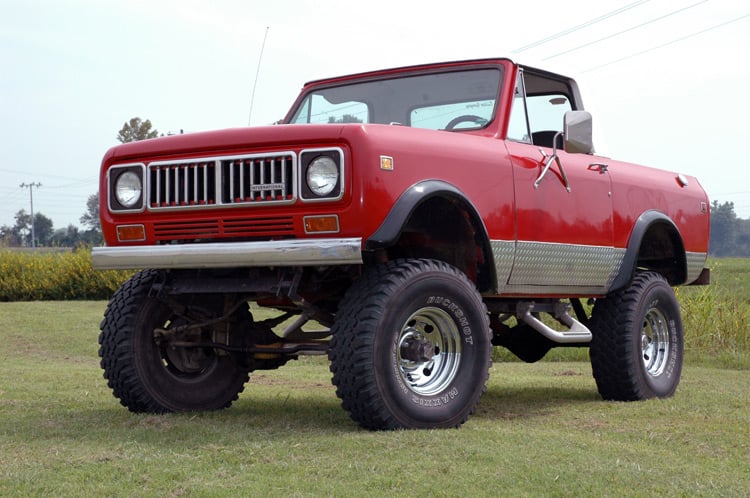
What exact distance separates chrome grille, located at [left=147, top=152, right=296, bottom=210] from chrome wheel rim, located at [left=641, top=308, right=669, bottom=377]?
363 centimetres

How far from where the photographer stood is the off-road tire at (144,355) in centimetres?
635

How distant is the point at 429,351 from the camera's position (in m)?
5.83

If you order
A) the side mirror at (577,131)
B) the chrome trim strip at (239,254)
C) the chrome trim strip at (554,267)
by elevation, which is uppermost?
the side mirror at (577,131)

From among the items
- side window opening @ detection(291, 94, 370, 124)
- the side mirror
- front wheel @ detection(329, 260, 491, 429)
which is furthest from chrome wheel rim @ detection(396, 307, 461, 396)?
side window opening @ detection(291, 94, 370, 124)

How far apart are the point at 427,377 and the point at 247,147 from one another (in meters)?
1.61

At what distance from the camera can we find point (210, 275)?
20.1 feet

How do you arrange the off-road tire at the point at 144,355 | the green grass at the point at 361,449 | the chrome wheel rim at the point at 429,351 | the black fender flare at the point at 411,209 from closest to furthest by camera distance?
the green grass at the point at 361,449
the black fender flare at the point at 411,209
the chrome wheel rim at the point at 429,351
the off-road tire at the point at 144,355

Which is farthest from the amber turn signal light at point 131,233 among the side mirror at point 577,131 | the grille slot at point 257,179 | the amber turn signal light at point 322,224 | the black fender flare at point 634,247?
the black fender flare at point 634,247

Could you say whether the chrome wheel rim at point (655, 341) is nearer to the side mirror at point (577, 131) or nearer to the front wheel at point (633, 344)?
the front wheel at point (633, 344)

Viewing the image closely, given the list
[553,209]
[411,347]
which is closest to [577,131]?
[553,209]

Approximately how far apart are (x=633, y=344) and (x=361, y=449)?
3240 millimetres

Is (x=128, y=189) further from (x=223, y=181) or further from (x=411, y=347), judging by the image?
(x=411, y=347)

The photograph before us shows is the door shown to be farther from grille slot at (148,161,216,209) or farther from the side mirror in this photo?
grille slot at (148,161,216,209)

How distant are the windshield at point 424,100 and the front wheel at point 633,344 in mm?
1867
